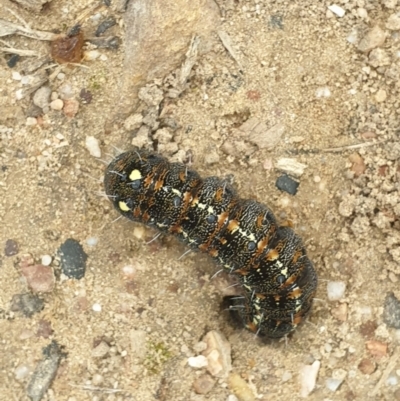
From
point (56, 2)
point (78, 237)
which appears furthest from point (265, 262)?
point (56, 2)

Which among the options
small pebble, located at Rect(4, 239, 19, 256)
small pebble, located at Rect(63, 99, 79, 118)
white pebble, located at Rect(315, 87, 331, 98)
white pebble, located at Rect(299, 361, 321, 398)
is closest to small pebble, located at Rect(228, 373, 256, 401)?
white pebble, located at Rect(299, 361, 321, 398)

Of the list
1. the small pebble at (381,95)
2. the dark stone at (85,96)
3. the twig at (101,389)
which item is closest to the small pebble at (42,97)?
the dark stone at (85,96)

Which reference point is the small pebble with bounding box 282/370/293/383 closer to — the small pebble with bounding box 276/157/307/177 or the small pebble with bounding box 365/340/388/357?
the small pebble with bounding box 365/340/388/357

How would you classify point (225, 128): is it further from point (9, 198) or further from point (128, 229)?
point (9, 198)

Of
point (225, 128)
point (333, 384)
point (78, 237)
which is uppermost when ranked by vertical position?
point (225, 128)

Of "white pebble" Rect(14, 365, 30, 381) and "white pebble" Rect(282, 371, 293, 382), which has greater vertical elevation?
"white pebble" Rect(282, 371, 293, 382)

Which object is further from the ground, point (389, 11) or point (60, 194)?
point (389, 11)

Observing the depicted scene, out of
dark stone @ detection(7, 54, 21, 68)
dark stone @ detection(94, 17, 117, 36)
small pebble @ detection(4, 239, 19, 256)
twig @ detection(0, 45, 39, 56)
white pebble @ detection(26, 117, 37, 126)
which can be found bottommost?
small pebble @ detection(4, 239, 19, 256)

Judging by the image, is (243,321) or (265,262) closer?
(265,262)
